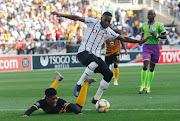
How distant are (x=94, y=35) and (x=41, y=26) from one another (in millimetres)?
25017

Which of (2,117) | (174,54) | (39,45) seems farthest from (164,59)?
(2,117)

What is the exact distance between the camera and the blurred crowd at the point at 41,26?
104 ft

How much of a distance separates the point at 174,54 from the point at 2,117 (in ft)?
80.5

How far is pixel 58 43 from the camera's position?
32.2 meters

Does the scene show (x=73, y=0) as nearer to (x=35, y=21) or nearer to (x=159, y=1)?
(x=35, y=21)

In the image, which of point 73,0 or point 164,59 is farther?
point 73,0

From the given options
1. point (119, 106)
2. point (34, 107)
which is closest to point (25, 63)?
point (119, 106)

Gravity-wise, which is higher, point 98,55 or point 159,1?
point 159,1

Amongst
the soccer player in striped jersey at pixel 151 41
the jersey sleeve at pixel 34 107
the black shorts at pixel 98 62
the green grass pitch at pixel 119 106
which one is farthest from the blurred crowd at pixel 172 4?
the jersey sleeve at pixel 34 107

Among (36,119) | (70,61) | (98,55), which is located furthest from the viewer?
(70,61)

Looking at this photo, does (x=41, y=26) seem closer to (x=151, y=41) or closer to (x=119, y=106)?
(x=151, y=41)

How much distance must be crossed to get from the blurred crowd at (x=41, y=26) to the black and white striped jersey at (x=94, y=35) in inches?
809

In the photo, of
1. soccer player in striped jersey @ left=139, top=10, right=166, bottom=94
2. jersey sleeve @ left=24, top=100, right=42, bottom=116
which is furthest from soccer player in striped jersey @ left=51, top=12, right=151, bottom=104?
soccer player in striped jersey @ left=139, top=10, right=166, bottom=94

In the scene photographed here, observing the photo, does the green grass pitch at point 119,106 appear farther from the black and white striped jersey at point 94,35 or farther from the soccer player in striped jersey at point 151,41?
the black and white striped jersey at point 94,35
